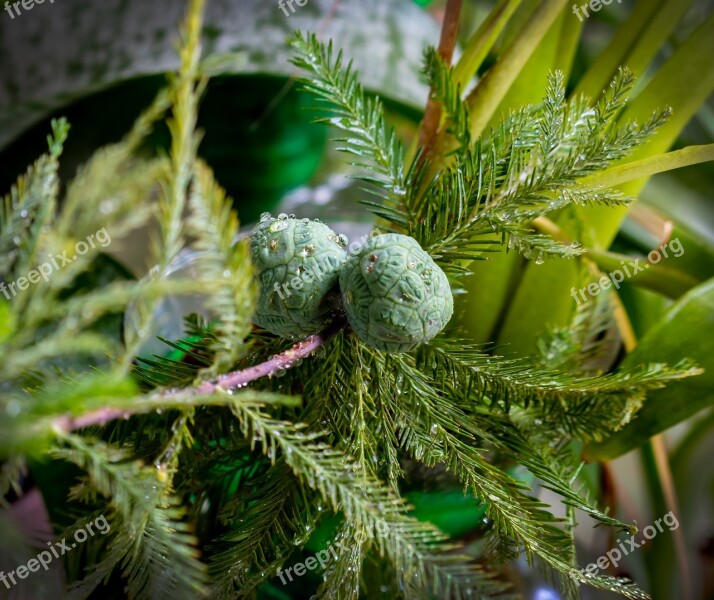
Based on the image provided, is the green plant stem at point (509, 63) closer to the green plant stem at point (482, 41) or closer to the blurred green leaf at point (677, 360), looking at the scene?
the green plant stem at point (482, 41)

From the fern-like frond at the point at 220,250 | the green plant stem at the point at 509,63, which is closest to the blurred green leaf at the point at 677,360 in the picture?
the green plant stem at the point at 509,63

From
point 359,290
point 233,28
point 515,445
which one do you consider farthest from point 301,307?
point 233,28

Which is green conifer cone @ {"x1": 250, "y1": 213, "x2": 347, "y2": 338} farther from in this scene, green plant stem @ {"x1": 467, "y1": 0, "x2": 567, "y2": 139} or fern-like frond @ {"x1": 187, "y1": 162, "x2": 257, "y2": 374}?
green plant stem @ {"x1": 467, "y1": 0, "x2": 567, "y2": 139}

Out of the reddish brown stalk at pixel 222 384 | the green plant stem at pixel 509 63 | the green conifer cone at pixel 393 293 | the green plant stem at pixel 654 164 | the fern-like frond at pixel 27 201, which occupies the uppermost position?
the green plant stem at pixel 509 63

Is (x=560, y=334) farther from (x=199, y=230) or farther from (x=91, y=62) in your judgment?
(x=91, y=62)

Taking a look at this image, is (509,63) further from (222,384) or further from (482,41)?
(222,384)

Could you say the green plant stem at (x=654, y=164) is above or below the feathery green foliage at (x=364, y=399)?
above

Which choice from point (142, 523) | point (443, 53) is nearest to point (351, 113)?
point (443, 53)
